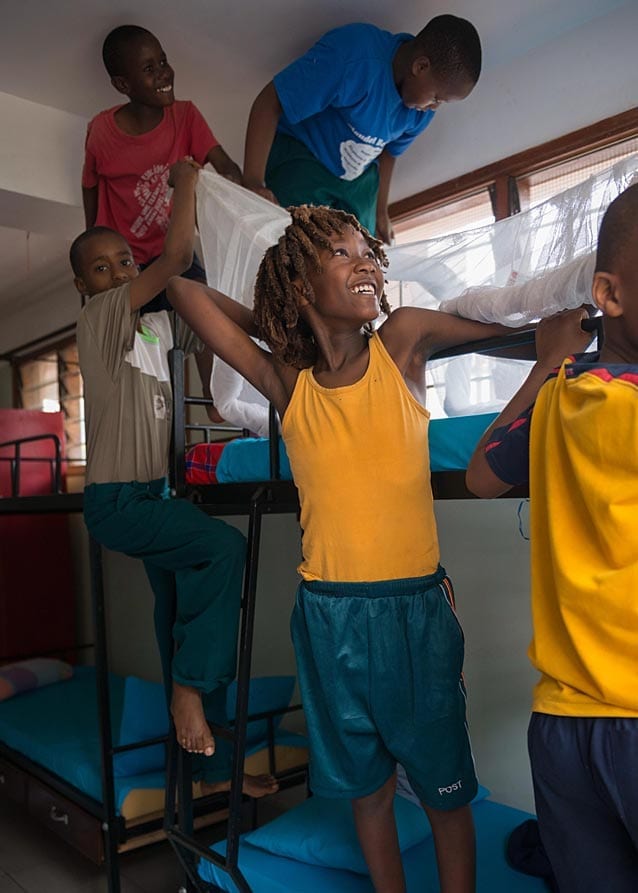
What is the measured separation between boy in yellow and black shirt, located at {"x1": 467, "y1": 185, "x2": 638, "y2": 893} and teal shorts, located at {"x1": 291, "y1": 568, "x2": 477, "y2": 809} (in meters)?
0.48

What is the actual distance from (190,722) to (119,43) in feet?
7.64

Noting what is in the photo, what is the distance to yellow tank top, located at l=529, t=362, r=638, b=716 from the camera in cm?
96

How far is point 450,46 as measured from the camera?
8.33 feet

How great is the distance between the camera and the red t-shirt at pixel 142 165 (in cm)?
300

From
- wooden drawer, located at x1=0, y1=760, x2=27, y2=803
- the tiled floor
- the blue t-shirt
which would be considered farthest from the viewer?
wooden drawer, located at x1=0, y1=760, x2=27, y2=803

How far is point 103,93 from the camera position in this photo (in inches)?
133

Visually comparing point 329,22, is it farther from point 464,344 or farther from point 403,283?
point 464,344

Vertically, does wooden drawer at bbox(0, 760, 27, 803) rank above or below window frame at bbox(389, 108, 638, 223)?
below

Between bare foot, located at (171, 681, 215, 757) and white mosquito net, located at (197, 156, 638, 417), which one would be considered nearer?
white mosquito net, located at (197, 156, 638, 417)

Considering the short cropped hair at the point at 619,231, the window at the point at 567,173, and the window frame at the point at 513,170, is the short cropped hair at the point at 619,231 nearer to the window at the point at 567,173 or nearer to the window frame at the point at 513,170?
the window at the point at 567,173

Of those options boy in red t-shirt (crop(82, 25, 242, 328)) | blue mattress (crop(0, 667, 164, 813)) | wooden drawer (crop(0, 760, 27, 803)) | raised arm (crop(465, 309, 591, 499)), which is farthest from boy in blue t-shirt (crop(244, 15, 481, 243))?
wooden drawer (crop(0, 760, 27, 803))

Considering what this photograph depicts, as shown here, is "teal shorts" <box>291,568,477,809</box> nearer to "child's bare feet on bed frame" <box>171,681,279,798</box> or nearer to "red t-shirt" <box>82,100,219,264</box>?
"child's bare feet on bed frame" <box>171,681,279,798</box>

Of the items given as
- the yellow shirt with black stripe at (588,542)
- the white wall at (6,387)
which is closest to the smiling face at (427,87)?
the yellow shirt with black stripe at (588,542)

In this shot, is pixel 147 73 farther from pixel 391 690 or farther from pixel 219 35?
pixel 391 690
